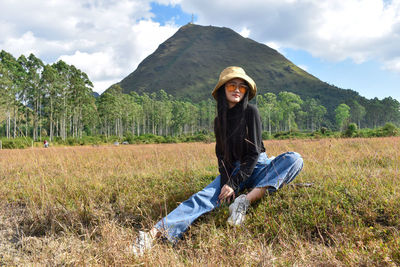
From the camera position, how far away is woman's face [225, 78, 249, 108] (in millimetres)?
2891

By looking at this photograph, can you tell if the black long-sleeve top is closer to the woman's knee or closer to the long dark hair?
the long dark hair

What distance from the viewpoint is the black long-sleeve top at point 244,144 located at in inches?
110

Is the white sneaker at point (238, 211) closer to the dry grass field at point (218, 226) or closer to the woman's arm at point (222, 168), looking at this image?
the dry grass field at point (218, 226)

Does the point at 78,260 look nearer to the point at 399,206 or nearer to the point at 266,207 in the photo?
the point at 266,207

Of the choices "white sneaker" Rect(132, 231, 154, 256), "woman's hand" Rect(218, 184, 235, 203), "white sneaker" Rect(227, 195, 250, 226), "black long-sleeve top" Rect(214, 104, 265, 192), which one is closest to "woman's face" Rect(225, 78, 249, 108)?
"black long-sleeve top" Rect(214, 104, 265, 192)

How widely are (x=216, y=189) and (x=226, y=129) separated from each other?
0.76 m

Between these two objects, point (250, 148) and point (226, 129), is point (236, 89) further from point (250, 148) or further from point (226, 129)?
point (250, 148)

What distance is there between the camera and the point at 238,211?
2.53m

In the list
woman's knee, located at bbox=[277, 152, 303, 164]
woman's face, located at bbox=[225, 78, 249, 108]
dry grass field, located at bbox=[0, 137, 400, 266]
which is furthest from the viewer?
woman's face, located at bbox=[225, 78, 249, 108]

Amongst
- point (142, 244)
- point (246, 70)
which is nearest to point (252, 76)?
point (246, 70)

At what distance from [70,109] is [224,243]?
47874mm

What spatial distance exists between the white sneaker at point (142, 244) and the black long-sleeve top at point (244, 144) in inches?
42.9

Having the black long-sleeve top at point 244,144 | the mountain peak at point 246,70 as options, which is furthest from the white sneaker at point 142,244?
the mountain peak at point 246,70

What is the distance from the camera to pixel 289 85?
143 metres
